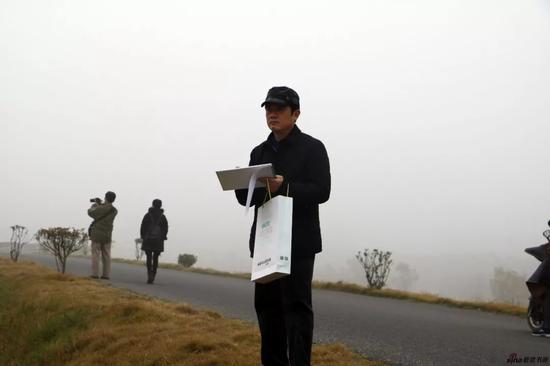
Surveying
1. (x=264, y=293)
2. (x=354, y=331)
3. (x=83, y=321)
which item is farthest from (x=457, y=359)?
(x=83, y=321)

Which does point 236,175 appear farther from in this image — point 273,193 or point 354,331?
point 354,331

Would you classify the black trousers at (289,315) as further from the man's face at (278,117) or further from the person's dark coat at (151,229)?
the person's dark coat at (151,229)

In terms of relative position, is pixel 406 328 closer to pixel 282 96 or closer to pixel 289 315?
pixel 289 315

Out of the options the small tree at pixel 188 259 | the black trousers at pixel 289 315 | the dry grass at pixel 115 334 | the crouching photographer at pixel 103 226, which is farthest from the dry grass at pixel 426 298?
the small tree at pixel 188 259

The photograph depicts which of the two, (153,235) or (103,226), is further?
(153,235)

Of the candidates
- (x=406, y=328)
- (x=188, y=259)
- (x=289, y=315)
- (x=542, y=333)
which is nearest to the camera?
(x=289, y=315)

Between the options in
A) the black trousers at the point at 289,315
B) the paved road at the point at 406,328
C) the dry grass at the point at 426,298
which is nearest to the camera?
the black trousers at the point at 289,315

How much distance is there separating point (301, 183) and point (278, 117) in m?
0.49

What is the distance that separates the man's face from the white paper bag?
21.5 inches

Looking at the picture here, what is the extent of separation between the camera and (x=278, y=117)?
344 centimetres

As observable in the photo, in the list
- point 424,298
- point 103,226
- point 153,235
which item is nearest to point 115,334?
point 103,226

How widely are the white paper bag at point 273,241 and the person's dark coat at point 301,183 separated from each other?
0.16 meters

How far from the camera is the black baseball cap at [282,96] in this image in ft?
11.1

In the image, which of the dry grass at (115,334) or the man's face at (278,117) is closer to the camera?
the man's face at (278,117)
